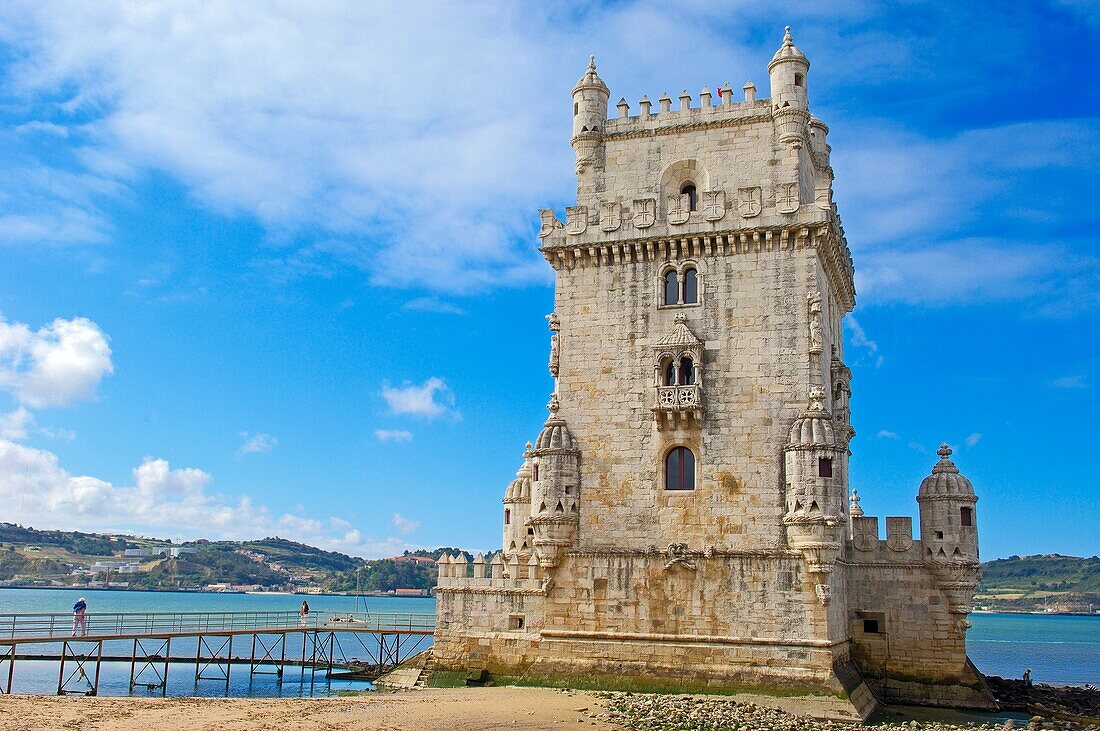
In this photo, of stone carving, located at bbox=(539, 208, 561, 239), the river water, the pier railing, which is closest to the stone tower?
stone carving, located at bbox=(539, 208, 561, 239)

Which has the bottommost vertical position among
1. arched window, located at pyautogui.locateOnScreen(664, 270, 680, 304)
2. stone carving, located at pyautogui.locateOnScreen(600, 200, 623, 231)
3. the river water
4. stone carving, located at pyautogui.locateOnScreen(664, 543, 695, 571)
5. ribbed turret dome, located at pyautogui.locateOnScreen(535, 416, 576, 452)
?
the river water

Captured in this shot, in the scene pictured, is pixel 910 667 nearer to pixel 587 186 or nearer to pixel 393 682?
pixel 393 682

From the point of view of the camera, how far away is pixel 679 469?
105 feet

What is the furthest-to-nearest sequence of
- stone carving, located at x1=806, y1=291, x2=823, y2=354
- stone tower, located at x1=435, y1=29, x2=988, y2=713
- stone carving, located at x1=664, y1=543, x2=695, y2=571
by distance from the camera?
stone carving, located at x1=806, y1=291, x2=823, y2=354
stone carving, located at x1=664, y1=543, x2=695, y2=571
stone tower, located at x1=435, y1=29, x2=988, y2=713

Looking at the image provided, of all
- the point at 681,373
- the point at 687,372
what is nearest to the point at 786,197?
the point at 687,372

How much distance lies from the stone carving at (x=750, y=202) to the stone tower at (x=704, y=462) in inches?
2.7

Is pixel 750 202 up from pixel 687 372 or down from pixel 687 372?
up

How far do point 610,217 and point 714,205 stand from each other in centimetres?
342

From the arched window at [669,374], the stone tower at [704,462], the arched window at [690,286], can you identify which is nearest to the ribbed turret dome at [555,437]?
the stone tower at [704,462]

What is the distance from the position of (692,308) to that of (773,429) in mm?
4622

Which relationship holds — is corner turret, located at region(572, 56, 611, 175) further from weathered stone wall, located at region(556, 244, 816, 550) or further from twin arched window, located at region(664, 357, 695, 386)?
twin arched window, located at region(664, 357, 695, 386)

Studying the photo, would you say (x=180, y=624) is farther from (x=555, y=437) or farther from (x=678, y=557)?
(x=678, y=557)

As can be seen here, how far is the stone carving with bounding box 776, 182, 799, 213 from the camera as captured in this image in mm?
32156

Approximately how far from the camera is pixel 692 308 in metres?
32.9
